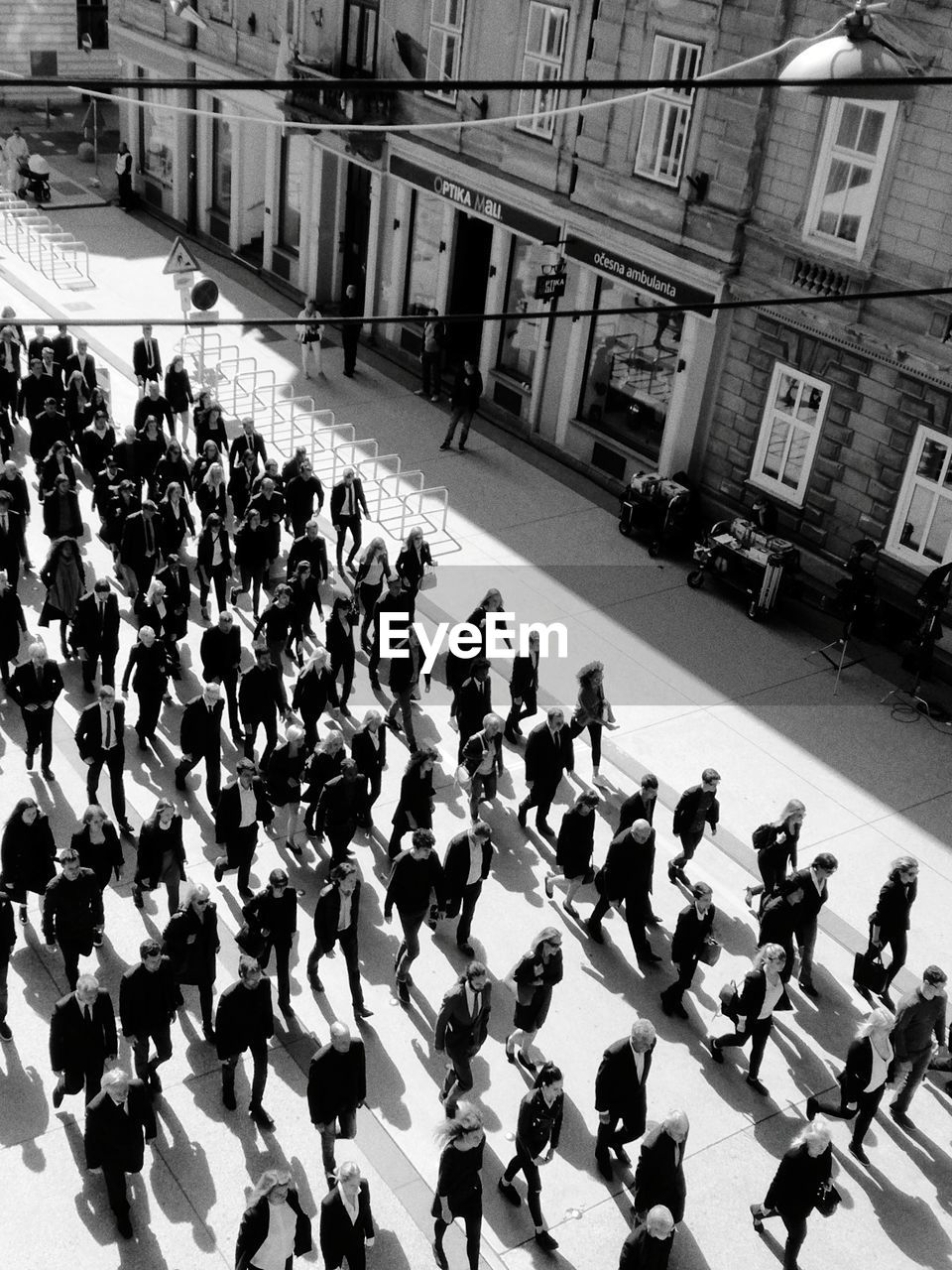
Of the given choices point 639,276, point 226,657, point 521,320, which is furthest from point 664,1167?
point 521,320

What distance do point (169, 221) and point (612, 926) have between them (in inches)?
993

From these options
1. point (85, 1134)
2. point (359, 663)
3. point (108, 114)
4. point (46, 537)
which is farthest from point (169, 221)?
point (85, 1134)

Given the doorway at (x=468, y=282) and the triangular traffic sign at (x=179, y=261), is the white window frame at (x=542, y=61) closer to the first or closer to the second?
the doorway at (x=468, y=282)

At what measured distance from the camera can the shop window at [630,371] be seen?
2066cm

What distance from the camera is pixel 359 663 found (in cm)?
1622

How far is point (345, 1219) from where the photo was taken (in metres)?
8.12

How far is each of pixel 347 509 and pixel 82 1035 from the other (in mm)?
9404

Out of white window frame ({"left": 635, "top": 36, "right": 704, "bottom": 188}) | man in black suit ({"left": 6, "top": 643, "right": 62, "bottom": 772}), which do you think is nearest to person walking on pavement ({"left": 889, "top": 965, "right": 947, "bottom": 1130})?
man in black suit ({"left": 6, "top": 643, "right": 62, "bottom": 772})

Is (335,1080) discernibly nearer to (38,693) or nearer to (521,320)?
(38,693)

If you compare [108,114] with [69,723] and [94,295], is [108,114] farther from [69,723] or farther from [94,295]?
[69,723]

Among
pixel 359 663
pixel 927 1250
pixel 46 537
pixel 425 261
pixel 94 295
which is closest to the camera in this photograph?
pixel 927 1250

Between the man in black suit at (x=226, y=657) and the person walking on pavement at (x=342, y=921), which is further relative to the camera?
the man in black suit at (x=226, y=657)

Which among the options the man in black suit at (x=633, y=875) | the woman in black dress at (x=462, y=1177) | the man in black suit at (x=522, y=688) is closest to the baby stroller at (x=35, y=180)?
the man in black suit at (x=522, y=688)

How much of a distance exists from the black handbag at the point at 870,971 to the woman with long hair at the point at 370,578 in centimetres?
639
